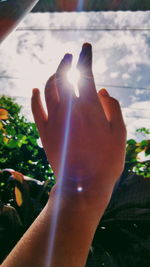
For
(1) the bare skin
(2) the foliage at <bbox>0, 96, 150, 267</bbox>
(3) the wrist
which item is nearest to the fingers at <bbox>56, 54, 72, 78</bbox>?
(1) the bare skin

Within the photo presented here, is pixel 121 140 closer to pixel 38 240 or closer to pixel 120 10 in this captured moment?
pixel 38 240

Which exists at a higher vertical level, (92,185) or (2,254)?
(92,185)

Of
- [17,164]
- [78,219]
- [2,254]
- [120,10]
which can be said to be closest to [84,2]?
[120,10]

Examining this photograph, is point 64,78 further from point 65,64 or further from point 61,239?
point 61,239

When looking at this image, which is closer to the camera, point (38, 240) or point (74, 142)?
point (38, 240)

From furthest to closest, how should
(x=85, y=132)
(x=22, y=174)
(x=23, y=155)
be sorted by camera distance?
1. (x=23, y=155)
2. (x=22, y=174)
3. (x=85, y=132)

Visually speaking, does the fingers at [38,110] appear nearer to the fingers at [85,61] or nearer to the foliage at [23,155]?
the fingers at [85,61]

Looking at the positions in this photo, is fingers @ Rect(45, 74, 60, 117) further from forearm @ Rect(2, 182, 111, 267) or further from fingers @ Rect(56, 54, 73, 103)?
forearm @ Rect(2, 182, 111, 267)

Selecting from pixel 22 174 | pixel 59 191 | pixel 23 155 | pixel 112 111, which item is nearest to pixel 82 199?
pixel 59 191
